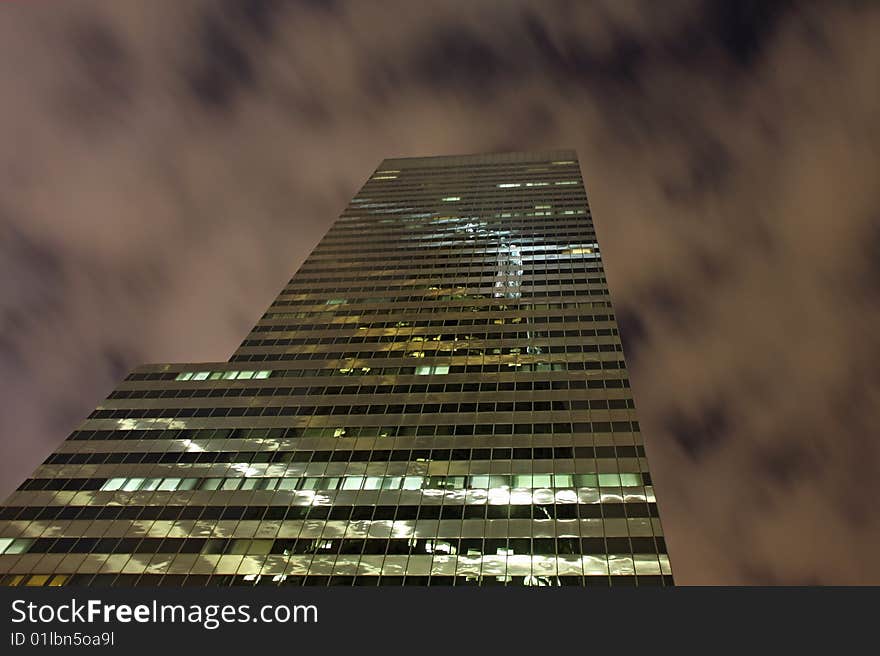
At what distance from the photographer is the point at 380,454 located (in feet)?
224

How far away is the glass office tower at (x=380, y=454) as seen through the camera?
55906 millimetres

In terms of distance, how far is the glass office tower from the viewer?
55.9 m

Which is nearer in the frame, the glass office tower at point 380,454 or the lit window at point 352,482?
the glass office tower at point 380,454

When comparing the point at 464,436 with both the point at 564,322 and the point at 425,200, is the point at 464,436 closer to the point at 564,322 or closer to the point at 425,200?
the point at 564,322

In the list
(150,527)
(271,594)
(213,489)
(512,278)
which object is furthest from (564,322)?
(271,594)

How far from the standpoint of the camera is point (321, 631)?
21.5 metres

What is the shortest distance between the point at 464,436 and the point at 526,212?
6320 cm

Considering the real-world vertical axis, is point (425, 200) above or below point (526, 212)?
above

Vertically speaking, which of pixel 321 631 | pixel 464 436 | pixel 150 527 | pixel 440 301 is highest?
pixel 440 301

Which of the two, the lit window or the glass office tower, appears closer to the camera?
the glass office tower

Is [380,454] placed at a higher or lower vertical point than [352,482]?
higher

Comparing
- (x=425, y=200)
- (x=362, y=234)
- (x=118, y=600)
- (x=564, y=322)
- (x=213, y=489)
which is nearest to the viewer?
(x=118, y=600)

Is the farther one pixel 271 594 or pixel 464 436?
pixel 464 436

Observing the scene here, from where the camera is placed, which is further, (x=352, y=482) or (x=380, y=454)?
(x=380, y=454)
